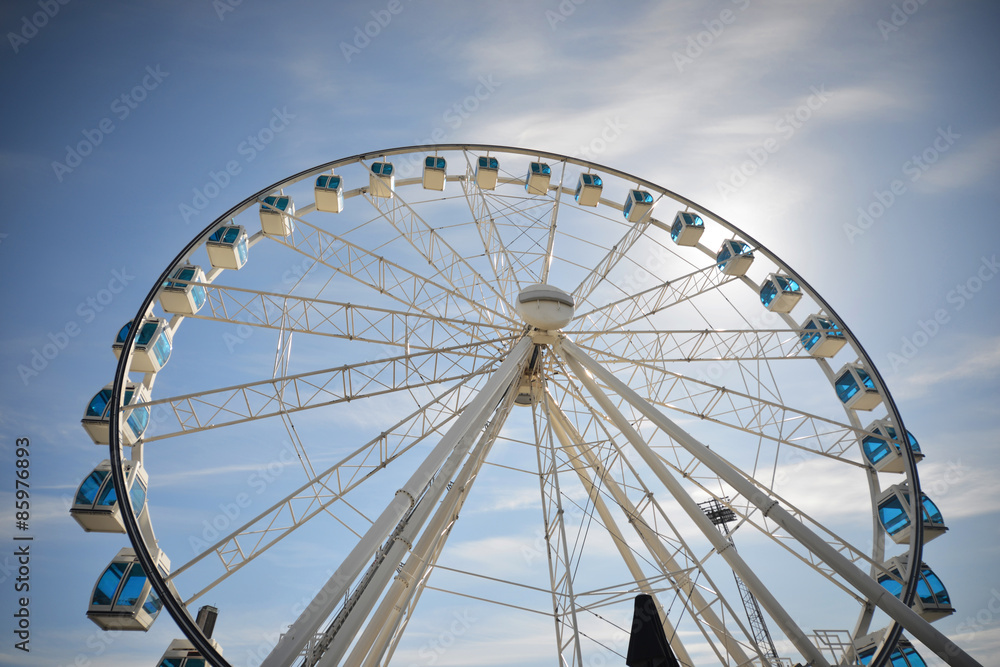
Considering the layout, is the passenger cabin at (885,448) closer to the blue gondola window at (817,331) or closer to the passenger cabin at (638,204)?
the blue gondola window at (817,331)

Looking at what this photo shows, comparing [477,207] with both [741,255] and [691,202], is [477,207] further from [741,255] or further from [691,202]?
[741,255]

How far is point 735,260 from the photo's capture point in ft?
54.8

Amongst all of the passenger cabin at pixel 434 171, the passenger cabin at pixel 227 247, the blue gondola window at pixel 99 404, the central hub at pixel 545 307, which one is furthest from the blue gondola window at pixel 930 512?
the blue gondola window at pixel 99 404

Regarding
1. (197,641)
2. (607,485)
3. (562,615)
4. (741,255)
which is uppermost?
(741,255)

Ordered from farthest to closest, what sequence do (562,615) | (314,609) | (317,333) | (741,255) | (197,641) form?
(741,255), (317,333), (562,615), (197,641), (314,609)

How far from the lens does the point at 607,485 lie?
46.3 feet

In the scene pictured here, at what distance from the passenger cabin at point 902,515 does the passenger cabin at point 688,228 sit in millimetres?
7524

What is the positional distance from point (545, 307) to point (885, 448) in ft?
27.7

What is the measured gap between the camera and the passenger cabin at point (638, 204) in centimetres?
1752

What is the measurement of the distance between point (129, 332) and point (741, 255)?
14.1 meters

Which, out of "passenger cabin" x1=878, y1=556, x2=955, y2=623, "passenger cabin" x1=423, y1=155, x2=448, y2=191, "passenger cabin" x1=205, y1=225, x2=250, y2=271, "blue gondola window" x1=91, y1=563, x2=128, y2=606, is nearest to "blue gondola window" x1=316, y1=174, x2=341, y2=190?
"passenger cabin" x1=205, y1=225, x2=250, y2=271

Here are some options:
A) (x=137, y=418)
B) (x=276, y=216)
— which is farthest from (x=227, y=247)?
(x=137, y=418)

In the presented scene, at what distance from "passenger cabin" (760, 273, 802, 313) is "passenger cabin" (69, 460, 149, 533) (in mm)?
14551

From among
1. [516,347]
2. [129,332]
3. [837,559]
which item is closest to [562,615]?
[837,559]
